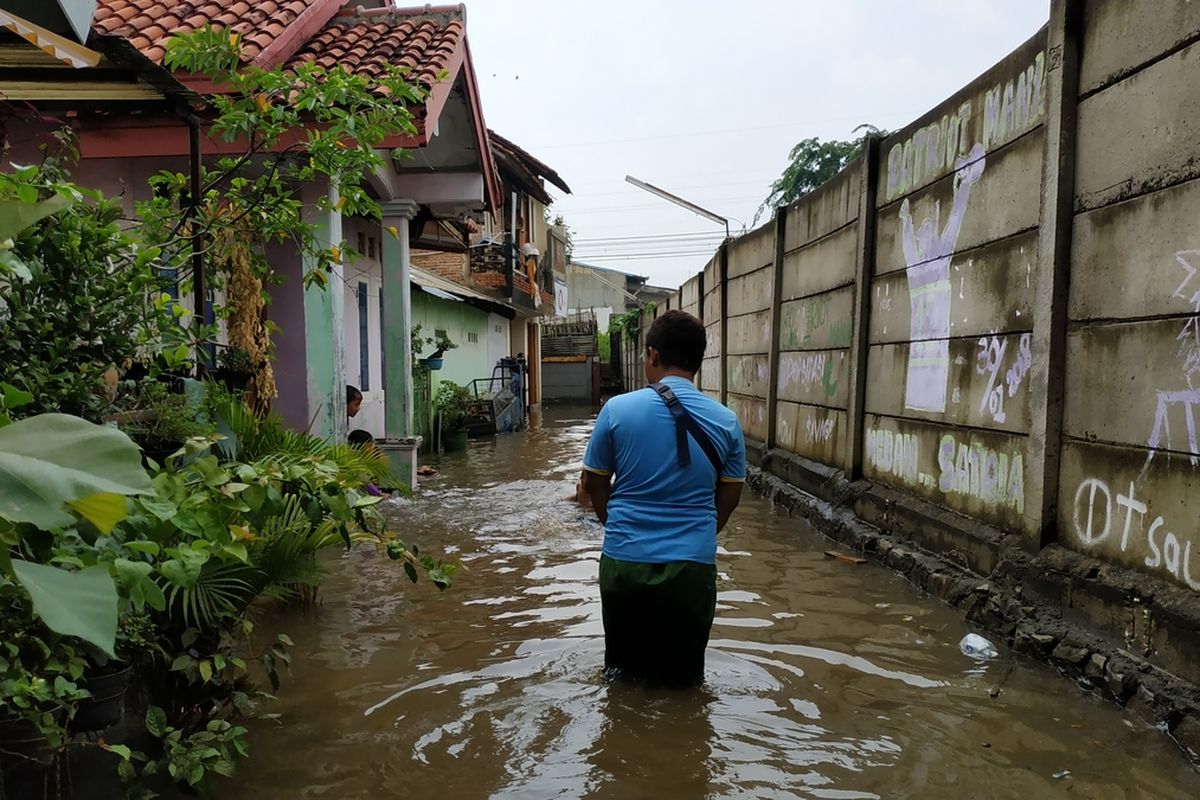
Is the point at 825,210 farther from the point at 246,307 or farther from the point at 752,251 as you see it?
the point at 246,307

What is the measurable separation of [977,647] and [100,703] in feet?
12.2

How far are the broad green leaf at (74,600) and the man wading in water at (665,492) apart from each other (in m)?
2.28

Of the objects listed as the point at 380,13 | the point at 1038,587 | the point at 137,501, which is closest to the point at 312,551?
the point at 137,501

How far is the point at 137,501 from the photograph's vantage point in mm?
2049

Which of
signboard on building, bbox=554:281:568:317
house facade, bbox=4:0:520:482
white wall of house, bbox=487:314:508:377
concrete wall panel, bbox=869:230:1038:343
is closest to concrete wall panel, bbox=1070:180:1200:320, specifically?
concrete wall panel, bbox=869:230:1038:343

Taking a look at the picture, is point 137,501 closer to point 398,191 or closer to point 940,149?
point 940,149

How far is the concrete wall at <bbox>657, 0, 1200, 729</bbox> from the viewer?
321 centimetres

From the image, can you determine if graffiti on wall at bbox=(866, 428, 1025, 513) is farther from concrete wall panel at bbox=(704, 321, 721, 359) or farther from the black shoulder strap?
concrete wall panel at bbox=(704, 321, 721, 359)

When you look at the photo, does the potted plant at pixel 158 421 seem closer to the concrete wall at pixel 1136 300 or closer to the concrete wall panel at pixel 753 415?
the concrete wall at pixel 1136 300

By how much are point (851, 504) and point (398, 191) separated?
6.81 metres

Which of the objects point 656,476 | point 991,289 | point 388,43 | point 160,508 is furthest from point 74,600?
point 388,43

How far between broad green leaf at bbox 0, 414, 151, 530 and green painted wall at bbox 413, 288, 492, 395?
1289cm

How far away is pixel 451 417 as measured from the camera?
47.2 feet

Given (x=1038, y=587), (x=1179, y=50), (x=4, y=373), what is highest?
(x=1179, y=50)
